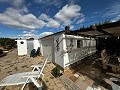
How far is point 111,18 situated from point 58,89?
21.1 metres

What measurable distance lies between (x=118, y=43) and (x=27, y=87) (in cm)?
1399

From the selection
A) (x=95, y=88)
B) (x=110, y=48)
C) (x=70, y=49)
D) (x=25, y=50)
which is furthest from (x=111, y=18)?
(x=95, y=88)

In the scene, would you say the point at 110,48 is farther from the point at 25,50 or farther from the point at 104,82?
the point at 25,50

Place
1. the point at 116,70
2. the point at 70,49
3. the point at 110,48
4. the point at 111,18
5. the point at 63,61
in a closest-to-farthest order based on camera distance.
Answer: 1. the point at 116,70
2. the point at 63,61
3. the point at 70,49
4. the point at 110,48
5. the point at 111,18

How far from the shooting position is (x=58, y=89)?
4754 mm

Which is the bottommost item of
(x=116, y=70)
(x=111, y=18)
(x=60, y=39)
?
(x=116, y=70)

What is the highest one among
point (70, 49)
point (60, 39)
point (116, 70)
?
point (60, 39)

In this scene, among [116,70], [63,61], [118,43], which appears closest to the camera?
[116,70]

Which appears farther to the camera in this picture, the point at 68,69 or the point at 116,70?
the point at 68,69

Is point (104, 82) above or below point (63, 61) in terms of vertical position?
below

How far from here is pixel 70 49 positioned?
26.1 feet

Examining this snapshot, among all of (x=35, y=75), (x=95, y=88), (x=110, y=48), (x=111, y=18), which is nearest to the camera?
(x=35, y=75)

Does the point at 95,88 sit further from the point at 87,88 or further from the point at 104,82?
the point at 104,82

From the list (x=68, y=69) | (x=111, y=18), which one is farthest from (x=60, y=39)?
(x=111, y=18)
